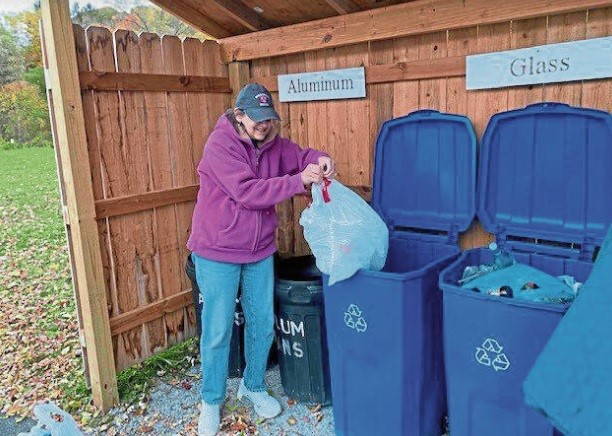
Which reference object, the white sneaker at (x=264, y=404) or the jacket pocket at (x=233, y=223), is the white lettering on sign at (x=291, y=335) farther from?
the jacket pocket at (x=233, y=223)

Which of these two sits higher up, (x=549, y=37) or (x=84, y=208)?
(x=549, y=37)

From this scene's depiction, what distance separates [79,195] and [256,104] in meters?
1.11

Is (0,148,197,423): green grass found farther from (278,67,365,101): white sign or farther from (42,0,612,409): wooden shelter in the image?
(278,67,365,101): white sign

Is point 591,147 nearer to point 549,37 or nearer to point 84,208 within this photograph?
point 549,37

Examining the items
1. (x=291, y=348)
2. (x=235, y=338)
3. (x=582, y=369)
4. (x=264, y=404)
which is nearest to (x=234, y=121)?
(x=291, y=348)

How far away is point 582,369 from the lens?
1.44 m

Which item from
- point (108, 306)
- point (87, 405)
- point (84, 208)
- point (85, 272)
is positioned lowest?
point (87, 405)

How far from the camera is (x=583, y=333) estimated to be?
1460 millimetres

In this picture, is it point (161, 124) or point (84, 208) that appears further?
point (161, 124)

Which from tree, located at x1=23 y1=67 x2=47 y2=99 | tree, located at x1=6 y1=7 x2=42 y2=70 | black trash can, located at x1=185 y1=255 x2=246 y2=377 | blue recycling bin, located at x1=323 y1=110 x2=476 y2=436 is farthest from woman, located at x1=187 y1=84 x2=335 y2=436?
tree, located at x1=6 y1=7 x2=42 y2=70

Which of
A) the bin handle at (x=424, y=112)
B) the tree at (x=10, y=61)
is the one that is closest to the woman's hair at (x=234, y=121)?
the bin handle at (x=424, y=112)

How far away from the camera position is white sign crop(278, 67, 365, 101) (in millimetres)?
3088

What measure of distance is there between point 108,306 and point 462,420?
209 cm

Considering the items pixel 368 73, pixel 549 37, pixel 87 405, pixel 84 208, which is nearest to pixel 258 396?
pixel 87 405
